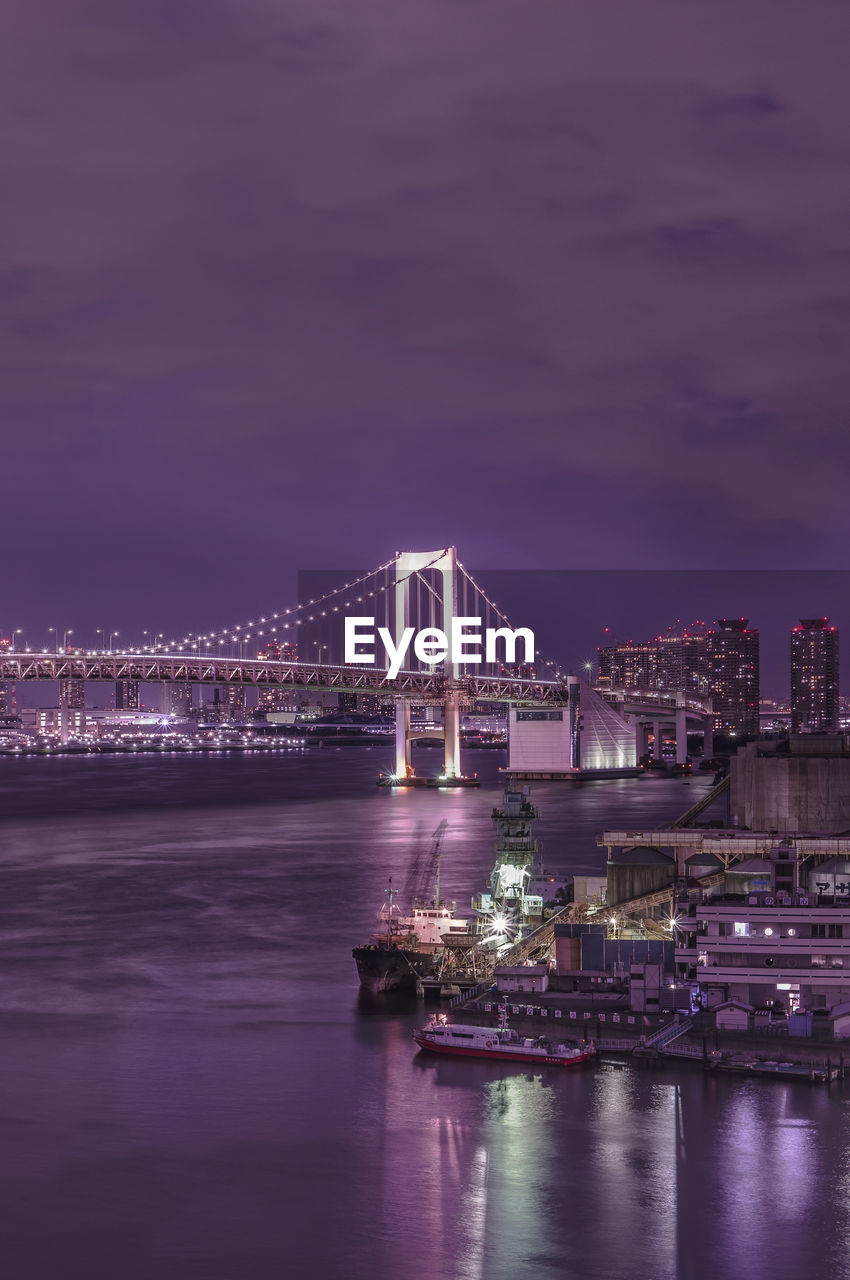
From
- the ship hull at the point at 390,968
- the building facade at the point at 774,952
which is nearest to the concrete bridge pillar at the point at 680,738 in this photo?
the ship hull at the point at 390,968

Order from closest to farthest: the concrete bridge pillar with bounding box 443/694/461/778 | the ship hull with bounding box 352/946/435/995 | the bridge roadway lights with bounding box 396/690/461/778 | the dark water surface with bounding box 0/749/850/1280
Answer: the dark water surface with bounding box 0/749/850/1280 < the ship hull with bounding box 352/946/435/995 < the concrete bridge pillar with bounding box 443/694/461/778 < the bridge roadway lights with bounding box 396/690/461/778

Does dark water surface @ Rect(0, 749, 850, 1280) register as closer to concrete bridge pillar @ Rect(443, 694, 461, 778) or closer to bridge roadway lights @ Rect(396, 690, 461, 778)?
concrete bridge pillar @ Rect(443, 694, 461, 778)

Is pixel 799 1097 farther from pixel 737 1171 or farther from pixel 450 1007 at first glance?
pixel 450 1007

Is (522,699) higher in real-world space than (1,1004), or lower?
higher

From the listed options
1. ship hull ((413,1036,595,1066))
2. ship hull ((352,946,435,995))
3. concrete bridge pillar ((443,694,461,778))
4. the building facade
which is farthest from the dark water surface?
concrete bridge pillar ((443,694,461,778))

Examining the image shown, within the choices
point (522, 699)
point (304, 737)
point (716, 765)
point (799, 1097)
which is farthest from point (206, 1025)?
point (304, 737)
